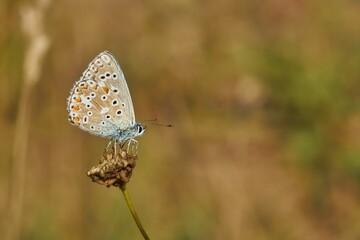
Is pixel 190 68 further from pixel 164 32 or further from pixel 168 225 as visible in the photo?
pixel 168 225

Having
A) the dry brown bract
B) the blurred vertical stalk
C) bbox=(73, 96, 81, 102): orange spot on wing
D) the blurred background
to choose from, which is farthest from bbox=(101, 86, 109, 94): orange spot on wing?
the blurred background

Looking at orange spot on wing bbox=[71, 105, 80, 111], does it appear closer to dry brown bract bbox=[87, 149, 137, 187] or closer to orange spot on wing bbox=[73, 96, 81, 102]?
orange spot on wing bbox=[73, 96, 81, 102]

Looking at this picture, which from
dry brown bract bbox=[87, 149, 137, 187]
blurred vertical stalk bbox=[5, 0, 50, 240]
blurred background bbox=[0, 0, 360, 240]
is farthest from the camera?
blurred background bbox=[0, 0, 360, 240]

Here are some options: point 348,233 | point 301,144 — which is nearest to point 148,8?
point 301,144

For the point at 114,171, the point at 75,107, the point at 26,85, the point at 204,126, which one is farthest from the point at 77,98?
the point at 204,126

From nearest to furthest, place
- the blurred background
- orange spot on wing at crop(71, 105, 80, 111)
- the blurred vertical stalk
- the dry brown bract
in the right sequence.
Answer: the dry brown bract → orange spot on wing at crop(71, 105, 80, 111) → the blurred vertical stalk → the blurred background

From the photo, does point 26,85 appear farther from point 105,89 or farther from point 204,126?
point 204,126
